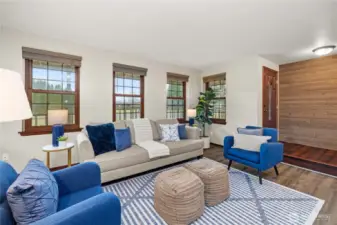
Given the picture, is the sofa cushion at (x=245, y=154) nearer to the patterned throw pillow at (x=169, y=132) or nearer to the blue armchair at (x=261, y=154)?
the blue armchair at (x=261, y=154)

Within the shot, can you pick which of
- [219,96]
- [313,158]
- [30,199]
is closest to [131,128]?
[30,199]

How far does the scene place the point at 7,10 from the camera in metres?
2.14

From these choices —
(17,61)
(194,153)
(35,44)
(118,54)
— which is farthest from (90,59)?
(194,153)

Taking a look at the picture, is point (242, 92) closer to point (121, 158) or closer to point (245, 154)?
point (245, 154)

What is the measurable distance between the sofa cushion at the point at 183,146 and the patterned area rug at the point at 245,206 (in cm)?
79

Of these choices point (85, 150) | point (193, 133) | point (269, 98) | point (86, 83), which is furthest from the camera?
point (269, 98)

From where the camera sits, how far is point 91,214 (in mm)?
1022

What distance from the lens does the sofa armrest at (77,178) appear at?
1468mm

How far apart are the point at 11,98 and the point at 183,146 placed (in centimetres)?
274

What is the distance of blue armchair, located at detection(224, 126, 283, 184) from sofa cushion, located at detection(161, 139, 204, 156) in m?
0.71

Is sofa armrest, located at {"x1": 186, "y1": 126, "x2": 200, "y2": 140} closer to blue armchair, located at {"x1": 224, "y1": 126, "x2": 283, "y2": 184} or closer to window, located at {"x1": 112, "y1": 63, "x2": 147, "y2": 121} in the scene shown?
blue armchair, located at {"x1": 224, "y1": 126, "x2": 283, "y2": 184}

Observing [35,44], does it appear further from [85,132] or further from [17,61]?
[85,132]

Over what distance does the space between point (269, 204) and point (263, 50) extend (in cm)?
308

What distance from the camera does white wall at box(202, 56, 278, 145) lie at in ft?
13.3
